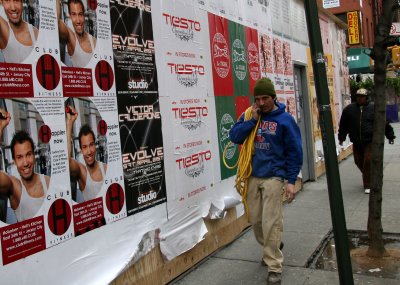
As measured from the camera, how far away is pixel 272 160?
14.3 ft

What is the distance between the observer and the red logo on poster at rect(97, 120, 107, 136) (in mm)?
3574

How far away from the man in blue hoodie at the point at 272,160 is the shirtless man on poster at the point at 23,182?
209cm

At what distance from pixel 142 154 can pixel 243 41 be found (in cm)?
293

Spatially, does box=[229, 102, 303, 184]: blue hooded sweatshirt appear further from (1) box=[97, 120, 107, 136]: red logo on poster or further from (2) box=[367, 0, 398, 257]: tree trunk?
(1) box=[97, 120, 107, 136]: red logo on poster

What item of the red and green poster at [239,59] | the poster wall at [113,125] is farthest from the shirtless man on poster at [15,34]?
the red and green poster at [239,59]

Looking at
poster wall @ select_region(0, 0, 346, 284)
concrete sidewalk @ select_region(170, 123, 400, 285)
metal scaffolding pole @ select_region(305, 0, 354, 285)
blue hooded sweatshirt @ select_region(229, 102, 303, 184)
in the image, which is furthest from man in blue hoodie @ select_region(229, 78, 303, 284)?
metal scaffolding pole @ select_region(305, 0, 354, 285)

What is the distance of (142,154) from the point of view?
13.3 feet

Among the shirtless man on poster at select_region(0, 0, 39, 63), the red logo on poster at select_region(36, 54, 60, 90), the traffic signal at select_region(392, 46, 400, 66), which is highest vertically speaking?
the traffic signal at select_region(392, 46, 400, 66)

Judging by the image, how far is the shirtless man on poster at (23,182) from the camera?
9.27 ft

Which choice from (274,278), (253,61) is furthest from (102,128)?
(253,61)

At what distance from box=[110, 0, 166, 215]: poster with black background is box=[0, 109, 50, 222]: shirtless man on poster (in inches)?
36.1

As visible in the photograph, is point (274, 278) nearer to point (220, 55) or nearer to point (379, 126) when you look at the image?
point (379, 126)

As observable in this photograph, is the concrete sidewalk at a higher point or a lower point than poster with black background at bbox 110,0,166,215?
lower

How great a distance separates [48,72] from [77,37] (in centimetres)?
42
